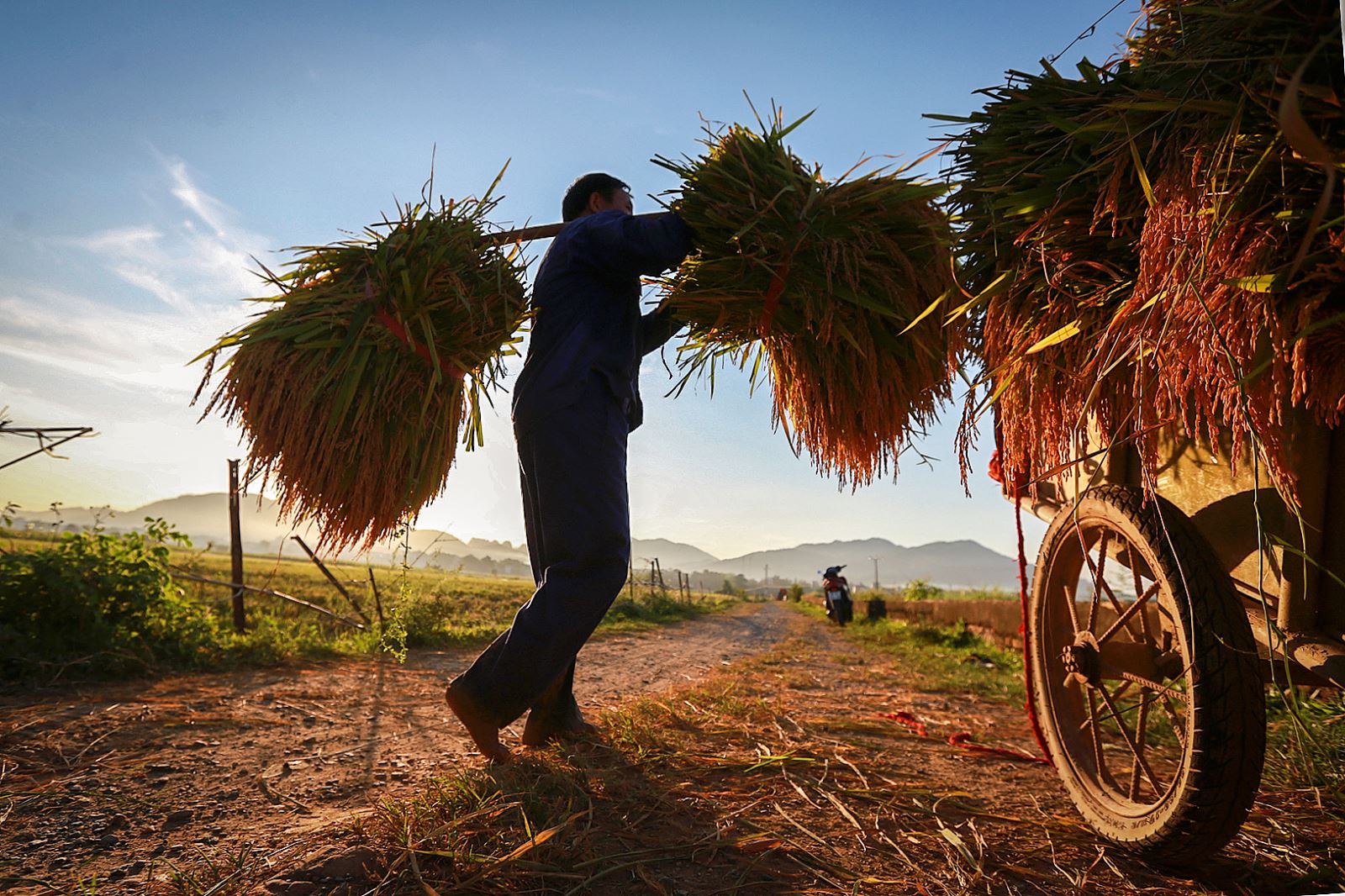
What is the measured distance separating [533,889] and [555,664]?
2.48 ft

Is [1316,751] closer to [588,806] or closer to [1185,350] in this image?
[1185,350]

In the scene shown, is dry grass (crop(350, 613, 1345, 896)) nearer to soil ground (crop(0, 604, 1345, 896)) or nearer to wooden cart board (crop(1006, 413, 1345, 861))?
soil ground (crop(0, 604, 1345, 896))

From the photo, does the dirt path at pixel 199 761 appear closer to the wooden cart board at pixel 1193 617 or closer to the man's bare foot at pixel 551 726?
the man's bare foot at pixel 551 726

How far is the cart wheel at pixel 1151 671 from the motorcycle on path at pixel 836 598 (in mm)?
11498

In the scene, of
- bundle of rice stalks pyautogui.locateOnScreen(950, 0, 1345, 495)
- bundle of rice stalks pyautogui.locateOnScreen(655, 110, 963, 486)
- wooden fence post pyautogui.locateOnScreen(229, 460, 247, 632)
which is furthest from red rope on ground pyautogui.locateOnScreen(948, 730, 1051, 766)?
wooden fence post pyautogui.locateOnScreen(229, 460, 247, 632)

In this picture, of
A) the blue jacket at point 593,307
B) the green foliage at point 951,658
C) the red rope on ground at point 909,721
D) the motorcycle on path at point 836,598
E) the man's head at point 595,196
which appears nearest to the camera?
the blue jacket at point 593,307

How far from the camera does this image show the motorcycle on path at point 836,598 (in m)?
13.6


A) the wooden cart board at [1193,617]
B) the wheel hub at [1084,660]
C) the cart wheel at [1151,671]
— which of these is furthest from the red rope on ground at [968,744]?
the wheel hub at [1084,660]

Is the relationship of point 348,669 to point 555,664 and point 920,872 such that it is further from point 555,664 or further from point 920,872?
point 920,872

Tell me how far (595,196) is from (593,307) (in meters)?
0.63

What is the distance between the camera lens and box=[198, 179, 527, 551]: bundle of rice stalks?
238cm

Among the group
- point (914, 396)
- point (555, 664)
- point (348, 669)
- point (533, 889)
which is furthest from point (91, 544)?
point (914, 396)

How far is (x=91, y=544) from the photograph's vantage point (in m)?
4.02

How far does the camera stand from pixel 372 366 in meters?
2.46
